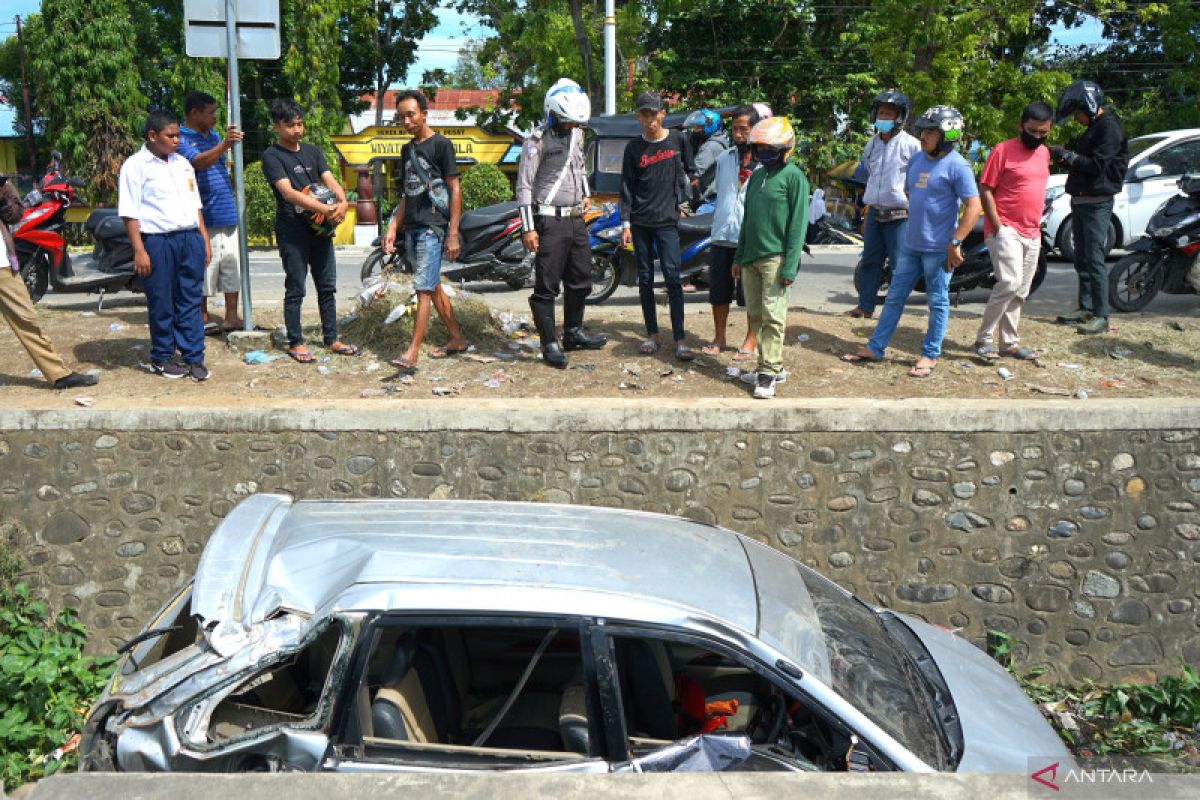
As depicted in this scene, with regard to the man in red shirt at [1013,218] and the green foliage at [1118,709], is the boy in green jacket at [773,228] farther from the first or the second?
the green foliage at [1118,709]

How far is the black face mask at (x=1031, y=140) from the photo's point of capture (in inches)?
279

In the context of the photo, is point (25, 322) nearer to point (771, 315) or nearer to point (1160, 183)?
point (771, 315)

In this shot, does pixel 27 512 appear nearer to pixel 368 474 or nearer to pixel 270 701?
pixel 368 474

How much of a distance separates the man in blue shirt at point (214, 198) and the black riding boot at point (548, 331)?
8.12ft

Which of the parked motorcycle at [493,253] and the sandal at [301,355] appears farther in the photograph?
the parked motorcycle at [493,253]

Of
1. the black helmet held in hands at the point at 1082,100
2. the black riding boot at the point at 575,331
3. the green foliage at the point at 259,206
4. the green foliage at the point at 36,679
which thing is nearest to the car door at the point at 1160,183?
the black helmet held in hands at the point at 1082,100

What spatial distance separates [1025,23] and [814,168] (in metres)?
10.2

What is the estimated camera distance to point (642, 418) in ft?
19.2

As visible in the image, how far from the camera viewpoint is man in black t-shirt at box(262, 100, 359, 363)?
22.0ft

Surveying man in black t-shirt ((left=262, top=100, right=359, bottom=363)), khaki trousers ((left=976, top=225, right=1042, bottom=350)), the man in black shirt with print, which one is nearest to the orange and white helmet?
the man in black shirt with print

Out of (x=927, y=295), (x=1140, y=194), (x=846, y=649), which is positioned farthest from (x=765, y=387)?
(x=1140, y=194)

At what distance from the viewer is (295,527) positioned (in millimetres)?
3844

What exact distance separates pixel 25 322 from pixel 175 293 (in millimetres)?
904

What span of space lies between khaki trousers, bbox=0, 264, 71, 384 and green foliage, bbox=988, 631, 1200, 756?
6.00 meters
